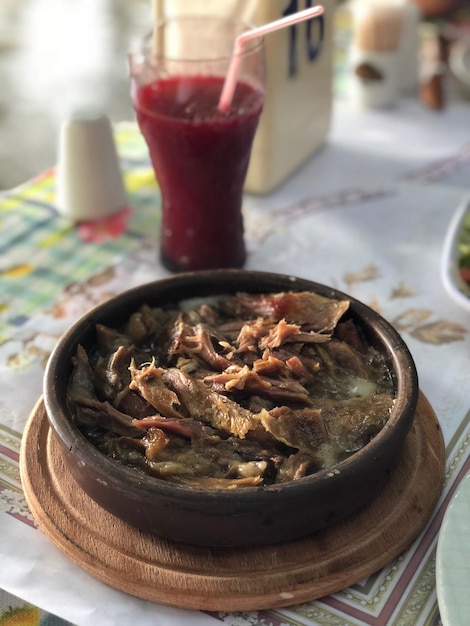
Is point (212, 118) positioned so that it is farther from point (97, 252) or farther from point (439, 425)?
point (439, 425)

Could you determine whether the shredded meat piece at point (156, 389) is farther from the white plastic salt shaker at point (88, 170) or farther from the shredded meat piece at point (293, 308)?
the white plastic salt shaker at point (88, 170)

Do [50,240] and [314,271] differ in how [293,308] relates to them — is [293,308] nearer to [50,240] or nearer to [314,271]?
[314,271]

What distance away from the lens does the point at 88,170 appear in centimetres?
191

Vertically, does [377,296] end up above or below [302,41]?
below

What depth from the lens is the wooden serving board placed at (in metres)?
1.02

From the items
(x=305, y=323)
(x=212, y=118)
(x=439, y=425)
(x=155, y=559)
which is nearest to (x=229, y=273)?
(x=305, y=323)

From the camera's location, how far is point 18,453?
129cm

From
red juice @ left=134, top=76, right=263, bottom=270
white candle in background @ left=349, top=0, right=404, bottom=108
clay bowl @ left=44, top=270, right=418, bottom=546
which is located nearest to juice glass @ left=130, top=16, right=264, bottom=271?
red juice @ left=134, top=76, right=263, bottom=270

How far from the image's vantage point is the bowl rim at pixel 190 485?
0.99 metres

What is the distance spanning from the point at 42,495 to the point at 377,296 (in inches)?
34.3

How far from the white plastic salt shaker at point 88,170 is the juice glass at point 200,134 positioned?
0.25 meters

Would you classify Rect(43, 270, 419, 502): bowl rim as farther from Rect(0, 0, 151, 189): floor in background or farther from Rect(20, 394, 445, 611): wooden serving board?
→ Rect(0, 0, 151, 189): floor in background

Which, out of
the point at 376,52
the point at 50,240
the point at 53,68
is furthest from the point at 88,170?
the point at 53,68

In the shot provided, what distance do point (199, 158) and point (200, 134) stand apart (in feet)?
0.19
